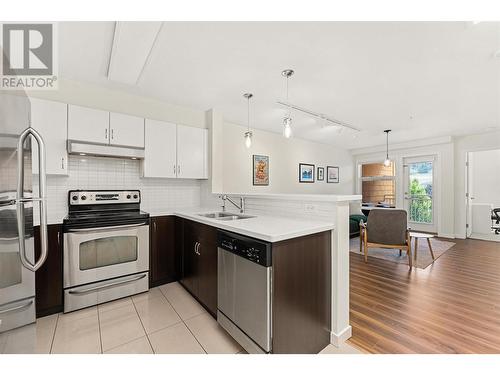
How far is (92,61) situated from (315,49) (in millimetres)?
2132

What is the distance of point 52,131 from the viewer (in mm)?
2348

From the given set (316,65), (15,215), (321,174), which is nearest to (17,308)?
(15,215)

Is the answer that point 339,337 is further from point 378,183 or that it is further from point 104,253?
point 378,183

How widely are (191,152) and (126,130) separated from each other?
87 centimetres

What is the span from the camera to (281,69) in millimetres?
2375

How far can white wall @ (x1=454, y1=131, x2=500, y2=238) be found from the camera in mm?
5123

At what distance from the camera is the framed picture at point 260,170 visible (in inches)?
187

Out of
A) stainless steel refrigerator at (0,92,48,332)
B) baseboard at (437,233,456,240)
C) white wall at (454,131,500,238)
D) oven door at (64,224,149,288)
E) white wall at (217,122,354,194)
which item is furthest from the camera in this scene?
baseboard at (437,233,456,240)

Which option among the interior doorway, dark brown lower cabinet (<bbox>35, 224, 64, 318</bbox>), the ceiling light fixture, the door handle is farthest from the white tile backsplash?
the interior doorway

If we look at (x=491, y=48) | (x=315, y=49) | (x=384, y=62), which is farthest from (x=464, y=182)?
(x=315, y=49)

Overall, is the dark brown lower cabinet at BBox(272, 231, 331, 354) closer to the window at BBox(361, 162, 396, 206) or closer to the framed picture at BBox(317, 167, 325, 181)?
the framed picture at BBox(317, 167, 325, 181)

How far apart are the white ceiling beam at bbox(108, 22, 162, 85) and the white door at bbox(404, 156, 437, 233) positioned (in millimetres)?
6784
